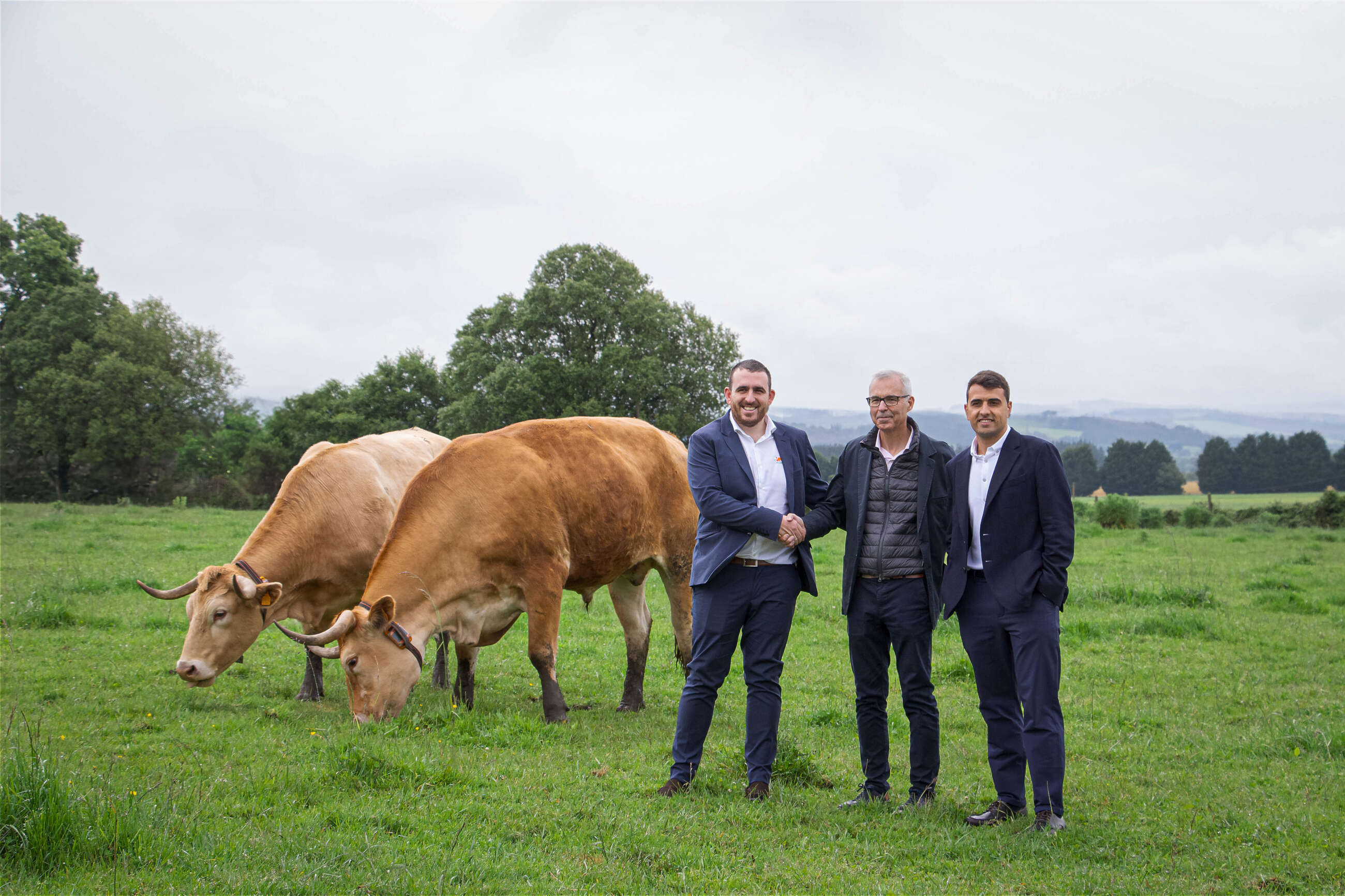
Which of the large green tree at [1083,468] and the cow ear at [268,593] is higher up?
the large green tree at [1083,468]

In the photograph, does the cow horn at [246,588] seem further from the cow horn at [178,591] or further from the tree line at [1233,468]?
the tree line at [1233,468]

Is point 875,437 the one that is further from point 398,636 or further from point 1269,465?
point 1269,465

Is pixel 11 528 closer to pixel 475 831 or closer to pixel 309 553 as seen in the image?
pixel 309 553

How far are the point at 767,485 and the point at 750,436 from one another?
39 centimetres

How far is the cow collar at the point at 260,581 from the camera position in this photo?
8422 millimetres

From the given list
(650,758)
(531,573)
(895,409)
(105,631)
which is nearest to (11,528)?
(105,631)

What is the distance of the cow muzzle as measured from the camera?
816 cm

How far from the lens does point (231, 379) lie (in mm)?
52312

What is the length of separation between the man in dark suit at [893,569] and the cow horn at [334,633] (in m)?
3.96

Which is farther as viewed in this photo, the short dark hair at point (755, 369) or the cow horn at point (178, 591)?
the cow horn at point (178, 591)

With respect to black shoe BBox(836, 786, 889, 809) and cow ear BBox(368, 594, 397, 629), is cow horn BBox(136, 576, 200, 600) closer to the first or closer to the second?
cow ear BBox(368, 594, 397, 629)

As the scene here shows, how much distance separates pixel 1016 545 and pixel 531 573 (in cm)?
431

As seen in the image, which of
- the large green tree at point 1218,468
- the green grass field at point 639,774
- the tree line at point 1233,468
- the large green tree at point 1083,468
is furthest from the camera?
the large green tree at point 1083,468

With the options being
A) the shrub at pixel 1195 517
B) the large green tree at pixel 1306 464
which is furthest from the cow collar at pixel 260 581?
the large green tree at pixel 1306 464
